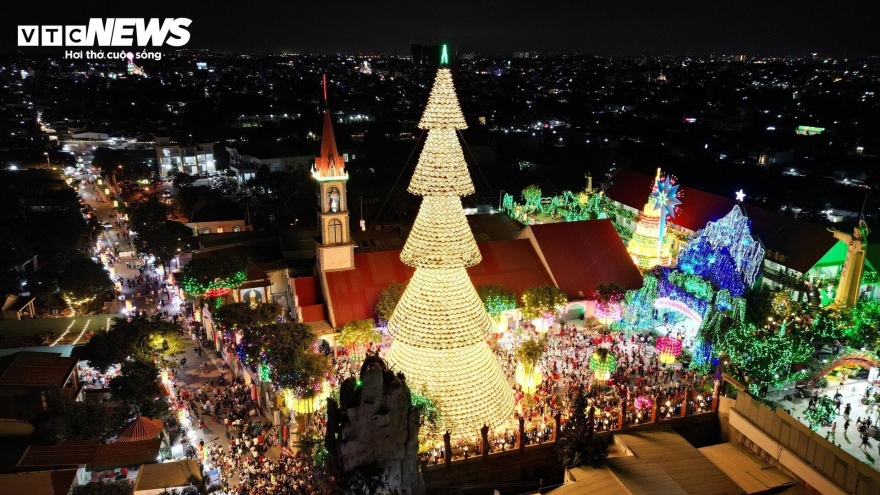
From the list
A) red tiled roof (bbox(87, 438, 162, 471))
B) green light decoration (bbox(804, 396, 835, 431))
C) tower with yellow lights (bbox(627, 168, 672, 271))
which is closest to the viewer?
red tiled roof (bbox(87, 438, 162, 471))

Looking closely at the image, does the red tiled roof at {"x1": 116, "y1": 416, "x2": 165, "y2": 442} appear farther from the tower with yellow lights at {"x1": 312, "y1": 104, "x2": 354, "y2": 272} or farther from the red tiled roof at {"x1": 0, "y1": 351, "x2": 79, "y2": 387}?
the tower with yellow lights at {"x1": 312, "y1": 104, "x2": 354, "y2": 272}

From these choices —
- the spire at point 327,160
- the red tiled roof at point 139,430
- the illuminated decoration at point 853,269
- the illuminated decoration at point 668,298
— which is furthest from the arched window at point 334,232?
the illuminated decoration at point 853,269

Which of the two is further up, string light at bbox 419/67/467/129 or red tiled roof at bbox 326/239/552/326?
string light at bbox 419/67/467/129

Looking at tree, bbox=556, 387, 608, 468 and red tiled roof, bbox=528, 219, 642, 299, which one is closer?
tree, bbox=556, 387, 608, 468

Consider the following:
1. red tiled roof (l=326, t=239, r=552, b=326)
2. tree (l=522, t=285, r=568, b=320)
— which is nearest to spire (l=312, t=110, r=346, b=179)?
red tiled roof (l=326, t=239, r=552, b=326)

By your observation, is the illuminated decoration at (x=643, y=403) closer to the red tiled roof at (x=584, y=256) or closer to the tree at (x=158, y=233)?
the red tiled roof at (x=584, y=256)
